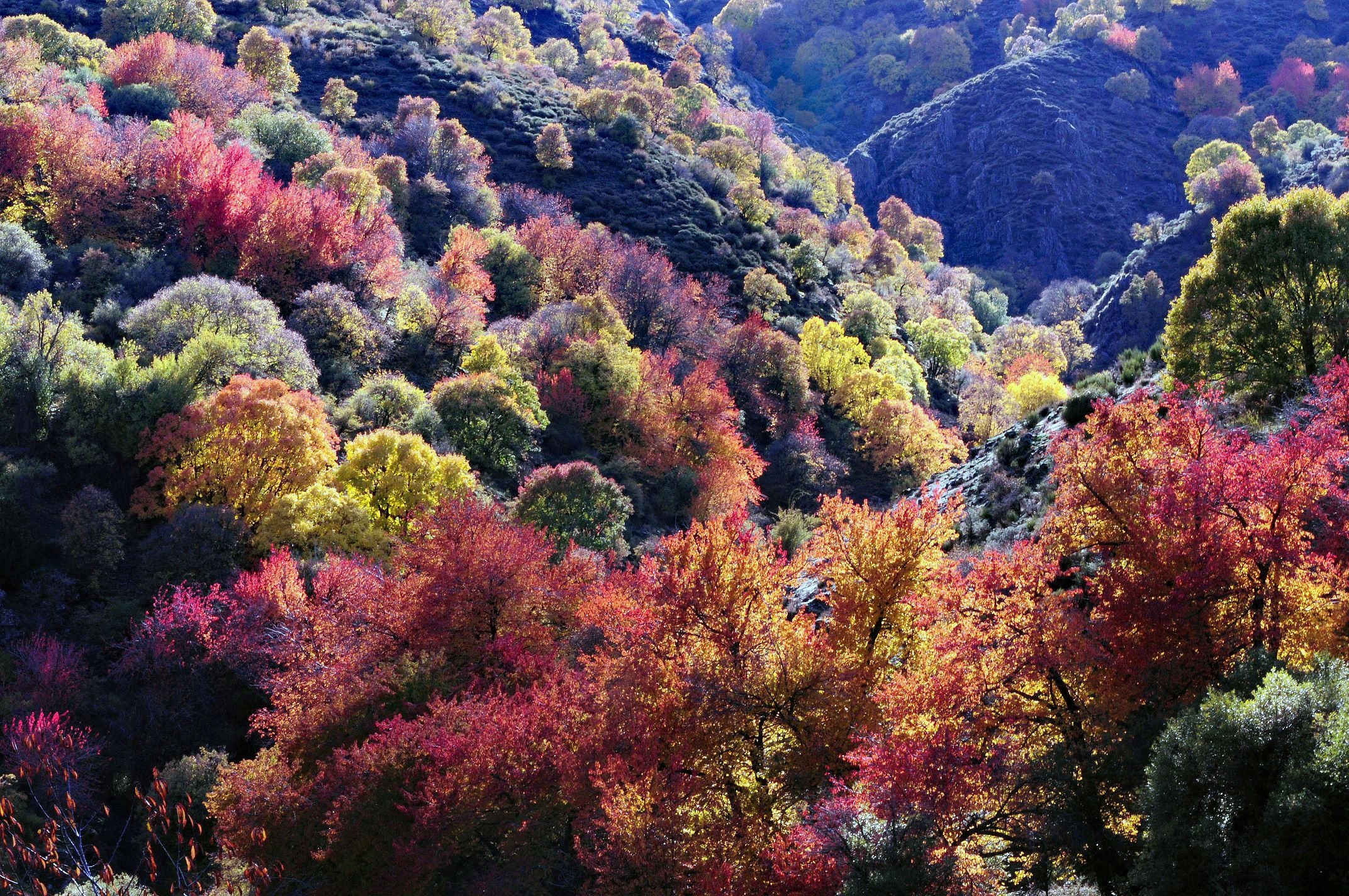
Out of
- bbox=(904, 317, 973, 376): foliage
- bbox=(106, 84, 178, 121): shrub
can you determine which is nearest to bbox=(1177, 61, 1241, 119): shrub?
bbox=(904, 317, 973, 376): foliage

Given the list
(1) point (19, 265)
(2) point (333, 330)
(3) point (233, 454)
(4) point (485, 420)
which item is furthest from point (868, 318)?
(1) point (19, 265)

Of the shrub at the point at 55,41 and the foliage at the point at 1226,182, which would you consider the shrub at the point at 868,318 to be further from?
the shrub at the point at 55,41

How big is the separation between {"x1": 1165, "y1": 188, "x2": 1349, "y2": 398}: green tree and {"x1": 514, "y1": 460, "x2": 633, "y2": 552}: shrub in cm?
2360

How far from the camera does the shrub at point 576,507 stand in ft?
→ 128

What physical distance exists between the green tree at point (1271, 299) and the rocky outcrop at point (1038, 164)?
117 m

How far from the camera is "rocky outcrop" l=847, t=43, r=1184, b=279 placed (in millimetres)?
138625

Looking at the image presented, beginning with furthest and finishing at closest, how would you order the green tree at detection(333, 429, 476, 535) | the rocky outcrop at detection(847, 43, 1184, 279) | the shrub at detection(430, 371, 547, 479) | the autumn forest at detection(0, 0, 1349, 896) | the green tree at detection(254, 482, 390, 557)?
the rocky outcrop at detection(847, 43, 1184, 279) < the shrub at detection(430, 371, 547, 479) < the green tree at detection(333, 429, 476, 535) < the green tree at detection(254, 482, 390, 557) < the autumn forest at detection(0, 0, 1349, 896)

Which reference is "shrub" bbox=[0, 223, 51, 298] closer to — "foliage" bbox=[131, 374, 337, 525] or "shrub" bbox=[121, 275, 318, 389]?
"shrub" bbox=[121, 275, 318, 389]

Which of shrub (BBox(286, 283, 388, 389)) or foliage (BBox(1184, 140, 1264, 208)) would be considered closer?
shrub (BBox(286, 283, 388, 389))

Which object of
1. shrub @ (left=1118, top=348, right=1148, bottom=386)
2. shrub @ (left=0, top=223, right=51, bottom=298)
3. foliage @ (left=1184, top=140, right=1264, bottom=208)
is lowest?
shrub @ (left=0, top=223, right=51, bottom=298)

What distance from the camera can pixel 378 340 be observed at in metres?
53.8

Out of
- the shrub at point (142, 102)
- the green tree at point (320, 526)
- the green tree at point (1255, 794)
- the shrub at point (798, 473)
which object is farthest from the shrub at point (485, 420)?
the shrub at point (142, 102)

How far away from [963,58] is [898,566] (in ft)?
665

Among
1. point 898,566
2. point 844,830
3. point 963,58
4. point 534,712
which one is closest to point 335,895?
point 534,712
